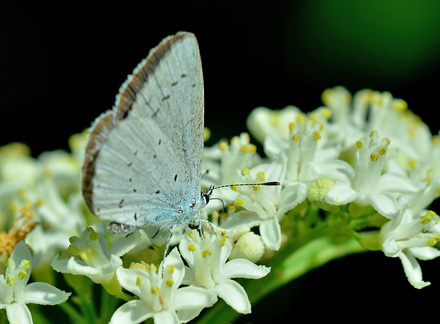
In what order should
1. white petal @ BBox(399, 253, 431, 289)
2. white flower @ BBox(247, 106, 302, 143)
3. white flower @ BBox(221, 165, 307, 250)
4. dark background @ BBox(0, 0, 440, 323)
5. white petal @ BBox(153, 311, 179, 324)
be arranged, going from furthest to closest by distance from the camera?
dark background @ BBox(0, 0, 440, 323) → white flower @ BBox(247, 106, 302, 143) → white flower @ BBox(221, 165, 307, 250) → white petal @ BBox(399, 253, 431, 289) → white petal @ BBox(153, 311, 179, 324)

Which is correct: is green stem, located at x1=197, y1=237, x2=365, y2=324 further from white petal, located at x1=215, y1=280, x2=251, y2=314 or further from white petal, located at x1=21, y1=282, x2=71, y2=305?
white petal, located at x1=21, y1=282, x2=71, y2=305

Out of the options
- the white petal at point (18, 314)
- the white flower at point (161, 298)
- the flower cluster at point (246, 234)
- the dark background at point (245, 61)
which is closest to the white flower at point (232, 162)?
the flower cluster at point (246, 234)

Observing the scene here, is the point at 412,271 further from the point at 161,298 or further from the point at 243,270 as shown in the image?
the point at 161,298

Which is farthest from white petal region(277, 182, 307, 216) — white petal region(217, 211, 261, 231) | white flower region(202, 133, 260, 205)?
white flower region(202, 133, 260, 205)

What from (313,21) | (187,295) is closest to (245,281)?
(187,295)

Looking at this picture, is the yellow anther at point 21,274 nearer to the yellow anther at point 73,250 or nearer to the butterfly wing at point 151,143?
the yellow anther at point 73,250

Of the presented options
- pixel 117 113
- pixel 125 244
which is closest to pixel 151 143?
pixel 117 113

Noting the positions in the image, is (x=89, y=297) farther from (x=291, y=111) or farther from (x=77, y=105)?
(x=77, y=105)
